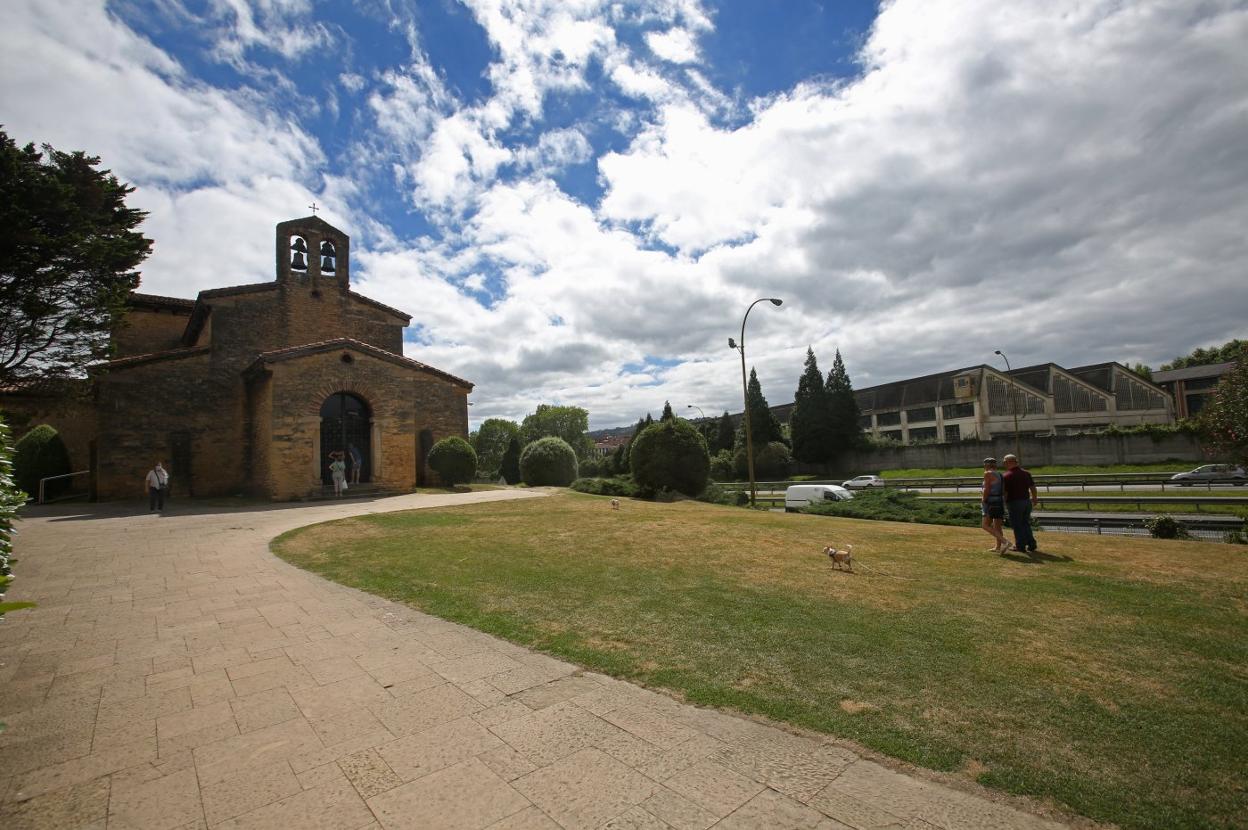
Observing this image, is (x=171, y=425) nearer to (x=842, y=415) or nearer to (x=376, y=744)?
(x=376, y=744)

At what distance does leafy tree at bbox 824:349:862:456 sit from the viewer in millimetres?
49938

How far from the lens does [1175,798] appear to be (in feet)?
8.49

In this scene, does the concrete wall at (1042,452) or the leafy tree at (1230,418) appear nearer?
the leafy tree at (1230,418)

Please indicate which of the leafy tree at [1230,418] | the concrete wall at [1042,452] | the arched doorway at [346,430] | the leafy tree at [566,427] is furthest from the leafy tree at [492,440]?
the leafy tree at [1230,418]

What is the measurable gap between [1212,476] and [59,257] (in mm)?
50828

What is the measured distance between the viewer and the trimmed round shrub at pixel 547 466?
2680 cm

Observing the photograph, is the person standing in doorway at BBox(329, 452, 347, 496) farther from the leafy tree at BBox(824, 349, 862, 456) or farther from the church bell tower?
the leafy tree at BBox(824, 349, 862, 456)

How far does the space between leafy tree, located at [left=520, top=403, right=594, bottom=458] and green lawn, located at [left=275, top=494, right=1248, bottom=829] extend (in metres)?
72.0

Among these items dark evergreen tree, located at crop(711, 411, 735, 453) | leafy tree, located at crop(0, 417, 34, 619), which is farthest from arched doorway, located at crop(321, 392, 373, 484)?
dark evergreen tree, located at crop(711, 411, 735, 453)

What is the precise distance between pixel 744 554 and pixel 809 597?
272 cm

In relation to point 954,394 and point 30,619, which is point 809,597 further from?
point 954,394

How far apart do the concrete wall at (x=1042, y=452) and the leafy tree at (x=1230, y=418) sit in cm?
2996

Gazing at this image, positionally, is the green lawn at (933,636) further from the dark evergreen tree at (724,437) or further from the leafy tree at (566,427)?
the leafy tree at (566,427)

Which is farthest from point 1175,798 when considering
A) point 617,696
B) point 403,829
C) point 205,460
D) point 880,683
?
point 205,460
